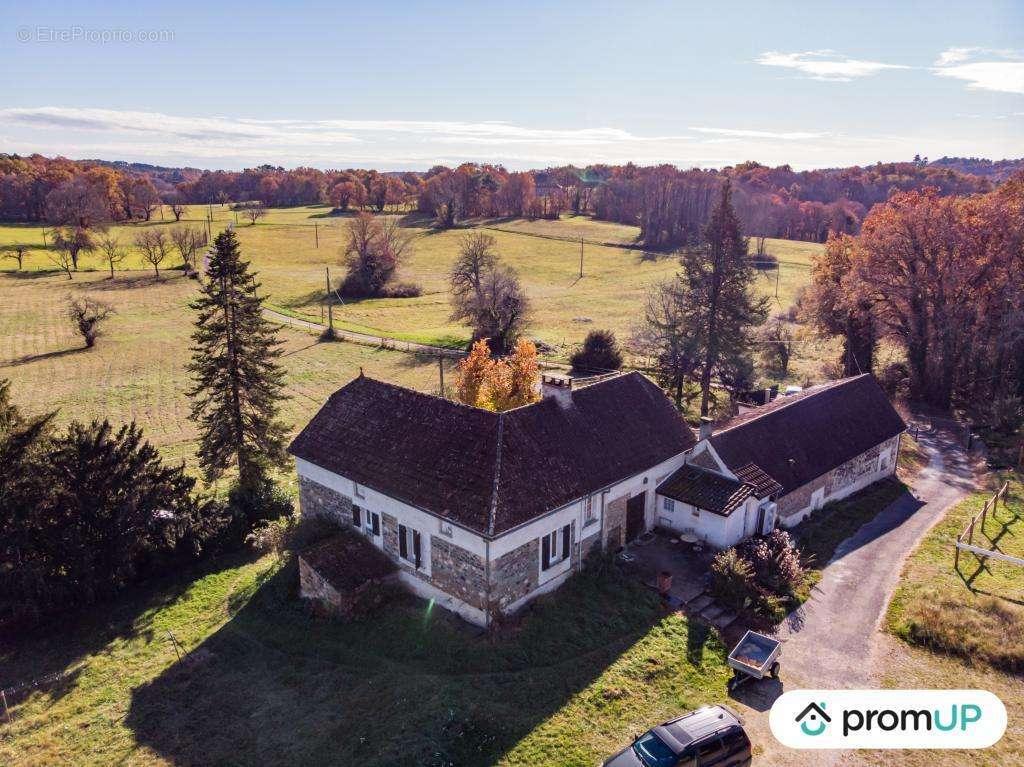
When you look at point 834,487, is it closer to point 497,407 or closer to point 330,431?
point 497,407

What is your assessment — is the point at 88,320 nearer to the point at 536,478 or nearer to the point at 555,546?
the point at 536,478

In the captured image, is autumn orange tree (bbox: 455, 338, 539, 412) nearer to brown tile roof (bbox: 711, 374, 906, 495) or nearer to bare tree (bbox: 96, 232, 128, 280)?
brown tile roof (bbox: 711, 374, 906, 495)

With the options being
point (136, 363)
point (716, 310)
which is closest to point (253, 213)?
point (136, 363)

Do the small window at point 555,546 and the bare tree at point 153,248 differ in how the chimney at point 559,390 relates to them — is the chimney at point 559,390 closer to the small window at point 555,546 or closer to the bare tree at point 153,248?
the small window at point 555,546

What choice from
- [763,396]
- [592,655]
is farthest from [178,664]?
[763,396]

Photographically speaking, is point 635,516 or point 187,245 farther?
point 187,245
